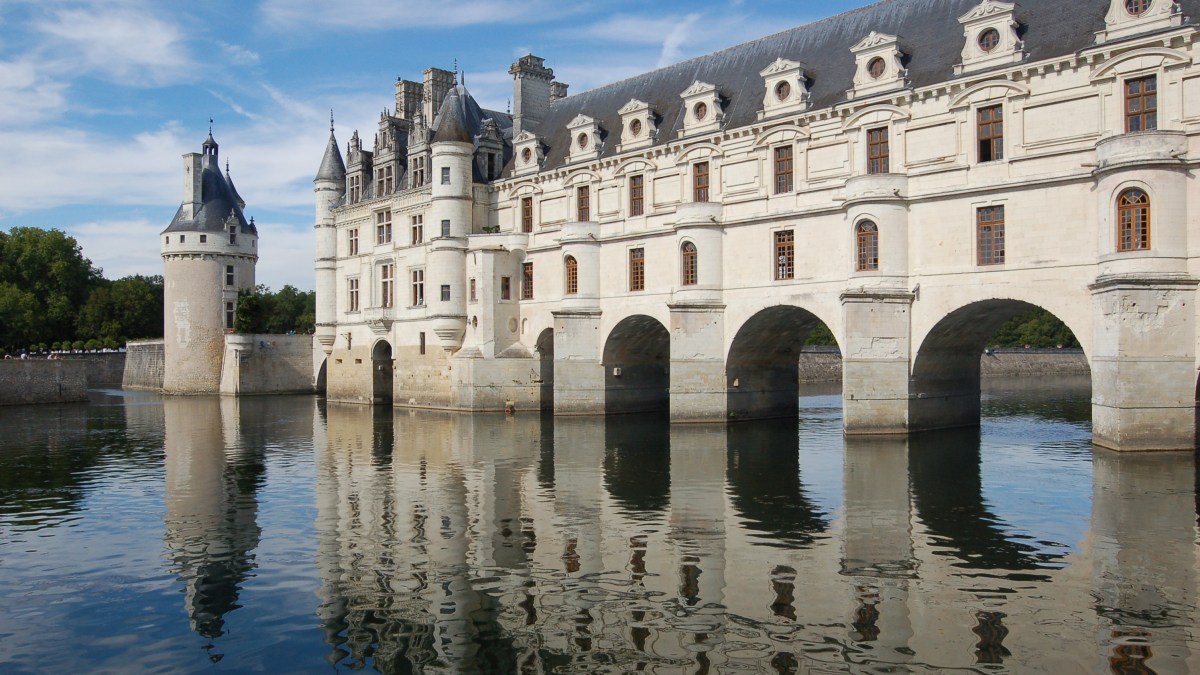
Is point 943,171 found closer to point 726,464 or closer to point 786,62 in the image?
point 786,62

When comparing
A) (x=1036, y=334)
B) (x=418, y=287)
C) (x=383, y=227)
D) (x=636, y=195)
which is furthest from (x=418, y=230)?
(x=1036, y=334)

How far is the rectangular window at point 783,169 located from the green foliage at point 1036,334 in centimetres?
7258

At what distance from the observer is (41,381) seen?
57.3m

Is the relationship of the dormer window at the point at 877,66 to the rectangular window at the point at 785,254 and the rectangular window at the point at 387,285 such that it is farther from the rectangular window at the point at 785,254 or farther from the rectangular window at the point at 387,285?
the rectangular window at the point at 387,285

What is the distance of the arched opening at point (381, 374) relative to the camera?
180 ft

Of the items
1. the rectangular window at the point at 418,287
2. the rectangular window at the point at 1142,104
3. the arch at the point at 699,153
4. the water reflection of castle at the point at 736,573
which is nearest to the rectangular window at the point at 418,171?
the rectangular window at the point at 418,287

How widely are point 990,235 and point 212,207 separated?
175 feet

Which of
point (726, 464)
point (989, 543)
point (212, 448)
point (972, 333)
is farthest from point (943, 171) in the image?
point (212, 448)

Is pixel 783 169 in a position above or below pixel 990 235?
above

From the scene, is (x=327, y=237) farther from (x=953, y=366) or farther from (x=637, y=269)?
(x=953, y=366)

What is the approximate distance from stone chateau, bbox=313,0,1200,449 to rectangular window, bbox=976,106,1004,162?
2.9 inches

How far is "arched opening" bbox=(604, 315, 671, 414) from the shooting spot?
4203 cm

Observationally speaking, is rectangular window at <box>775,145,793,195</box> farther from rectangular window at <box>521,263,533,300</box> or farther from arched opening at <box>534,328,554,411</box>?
rectangular window at <box>521,263,533,300</box>

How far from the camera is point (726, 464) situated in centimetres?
2656
